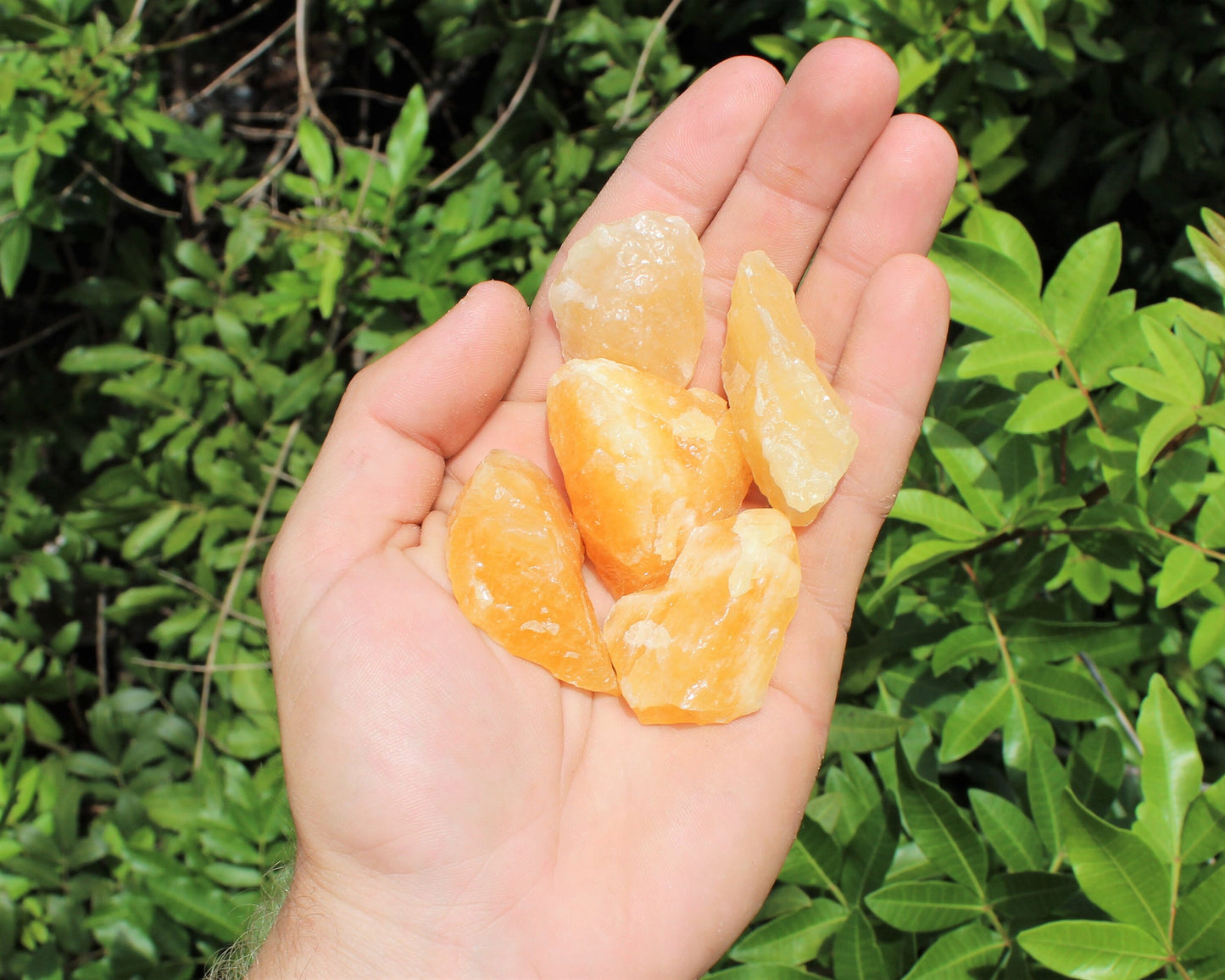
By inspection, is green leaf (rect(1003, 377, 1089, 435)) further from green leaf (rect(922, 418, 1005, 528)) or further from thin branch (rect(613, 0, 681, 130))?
thin branch (rect(613, 0, 681, 130))

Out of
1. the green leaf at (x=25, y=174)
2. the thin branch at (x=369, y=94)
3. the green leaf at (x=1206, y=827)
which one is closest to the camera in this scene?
the green leaf at (x=1206, y=827)

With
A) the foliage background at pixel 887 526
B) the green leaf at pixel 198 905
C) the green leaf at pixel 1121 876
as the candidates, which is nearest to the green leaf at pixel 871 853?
the foliage background at pixel 887 526

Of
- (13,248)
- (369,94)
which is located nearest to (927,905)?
(13,248)

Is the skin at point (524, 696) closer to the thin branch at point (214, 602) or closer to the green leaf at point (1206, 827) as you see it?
the green leaf at point (1206, 827)

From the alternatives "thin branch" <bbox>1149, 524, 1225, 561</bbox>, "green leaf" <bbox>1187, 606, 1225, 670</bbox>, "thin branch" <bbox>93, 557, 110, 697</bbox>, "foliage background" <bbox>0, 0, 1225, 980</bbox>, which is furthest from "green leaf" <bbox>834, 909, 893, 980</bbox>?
"thin branch" <bbox>93, 557, 110, 697</bbox>

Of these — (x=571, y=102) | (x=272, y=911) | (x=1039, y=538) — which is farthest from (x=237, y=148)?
(x=1039, y=538)

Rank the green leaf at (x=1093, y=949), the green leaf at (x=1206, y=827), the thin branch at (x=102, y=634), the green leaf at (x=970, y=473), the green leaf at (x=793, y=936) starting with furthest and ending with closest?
the thin branch at (x=102, y=634) < the green leaf at (x=970, y=473) < the green leaf at (x=793, y=936) < the green leaf at (x=1206, y=827) < the green leaf at (x=1093, y=949)
